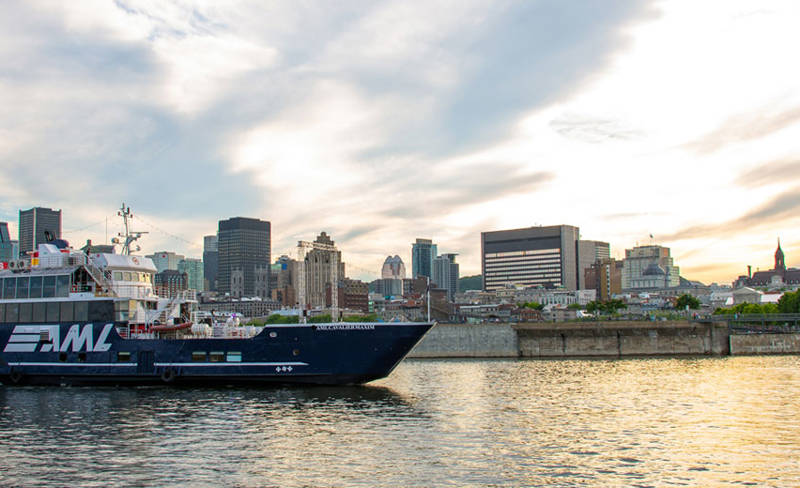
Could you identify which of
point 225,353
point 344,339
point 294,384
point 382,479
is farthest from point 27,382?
point 382,479

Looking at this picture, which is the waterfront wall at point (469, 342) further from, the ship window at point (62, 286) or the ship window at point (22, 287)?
the ship window at point (22, 287)

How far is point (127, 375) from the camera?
50.2 m

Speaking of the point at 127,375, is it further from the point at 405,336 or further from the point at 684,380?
the point at 684,380

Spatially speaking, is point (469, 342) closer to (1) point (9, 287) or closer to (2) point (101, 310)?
(2) point (101, 310)

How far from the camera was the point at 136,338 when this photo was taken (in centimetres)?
5056

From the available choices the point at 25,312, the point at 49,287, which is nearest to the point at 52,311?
the point at 49,287

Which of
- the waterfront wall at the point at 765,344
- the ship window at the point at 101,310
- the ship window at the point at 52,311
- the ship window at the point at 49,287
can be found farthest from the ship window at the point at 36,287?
the waterfront wall at the point at 765,344

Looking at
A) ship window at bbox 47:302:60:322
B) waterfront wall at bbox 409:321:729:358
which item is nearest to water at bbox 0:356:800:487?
ship window at bbox 47:302:60:322

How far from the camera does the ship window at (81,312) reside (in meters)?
51.2

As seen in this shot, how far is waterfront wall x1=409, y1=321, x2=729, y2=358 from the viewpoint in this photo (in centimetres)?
9706

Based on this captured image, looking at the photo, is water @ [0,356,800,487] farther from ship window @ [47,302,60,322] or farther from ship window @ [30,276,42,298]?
ship window @ [30,276,42,298]

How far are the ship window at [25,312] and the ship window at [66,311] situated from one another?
9.24ft

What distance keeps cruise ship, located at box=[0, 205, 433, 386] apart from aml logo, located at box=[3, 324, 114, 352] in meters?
0.07

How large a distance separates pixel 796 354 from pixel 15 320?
303 feet
